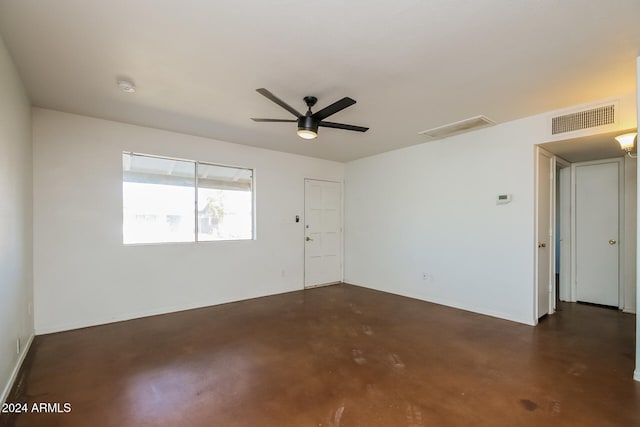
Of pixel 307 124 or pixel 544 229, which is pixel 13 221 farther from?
pixel 544 229

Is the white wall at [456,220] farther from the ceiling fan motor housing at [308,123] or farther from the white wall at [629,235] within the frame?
the ceiling fan motor housing at [308,123]

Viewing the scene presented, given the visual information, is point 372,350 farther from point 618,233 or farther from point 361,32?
point 618,233

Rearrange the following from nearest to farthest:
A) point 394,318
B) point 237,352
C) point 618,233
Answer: point 237,352 → point 394,318 → point 618,233

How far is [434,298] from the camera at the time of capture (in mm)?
4727

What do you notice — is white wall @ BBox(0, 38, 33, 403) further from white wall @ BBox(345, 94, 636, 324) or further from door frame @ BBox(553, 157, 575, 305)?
door frame @ BBox(553, 157, 575, 305)

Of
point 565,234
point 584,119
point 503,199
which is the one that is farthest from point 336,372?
point 565,234

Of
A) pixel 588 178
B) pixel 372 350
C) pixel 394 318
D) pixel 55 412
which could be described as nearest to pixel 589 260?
→ pixel 588 178

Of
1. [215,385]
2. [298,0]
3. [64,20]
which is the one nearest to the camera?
[298,0]

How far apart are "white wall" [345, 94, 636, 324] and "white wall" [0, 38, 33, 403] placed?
189 inches

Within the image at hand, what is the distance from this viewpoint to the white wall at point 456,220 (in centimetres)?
378

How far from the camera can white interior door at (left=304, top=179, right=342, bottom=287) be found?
5773mm

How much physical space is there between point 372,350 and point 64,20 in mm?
3596

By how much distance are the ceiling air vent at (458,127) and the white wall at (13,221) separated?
437 centimetres

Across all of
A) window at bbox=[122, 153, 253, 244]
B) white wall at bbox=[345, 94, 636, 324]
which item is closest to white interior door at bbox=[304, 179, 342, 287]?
white wall at bbox=[345, 94, 636, 324]
